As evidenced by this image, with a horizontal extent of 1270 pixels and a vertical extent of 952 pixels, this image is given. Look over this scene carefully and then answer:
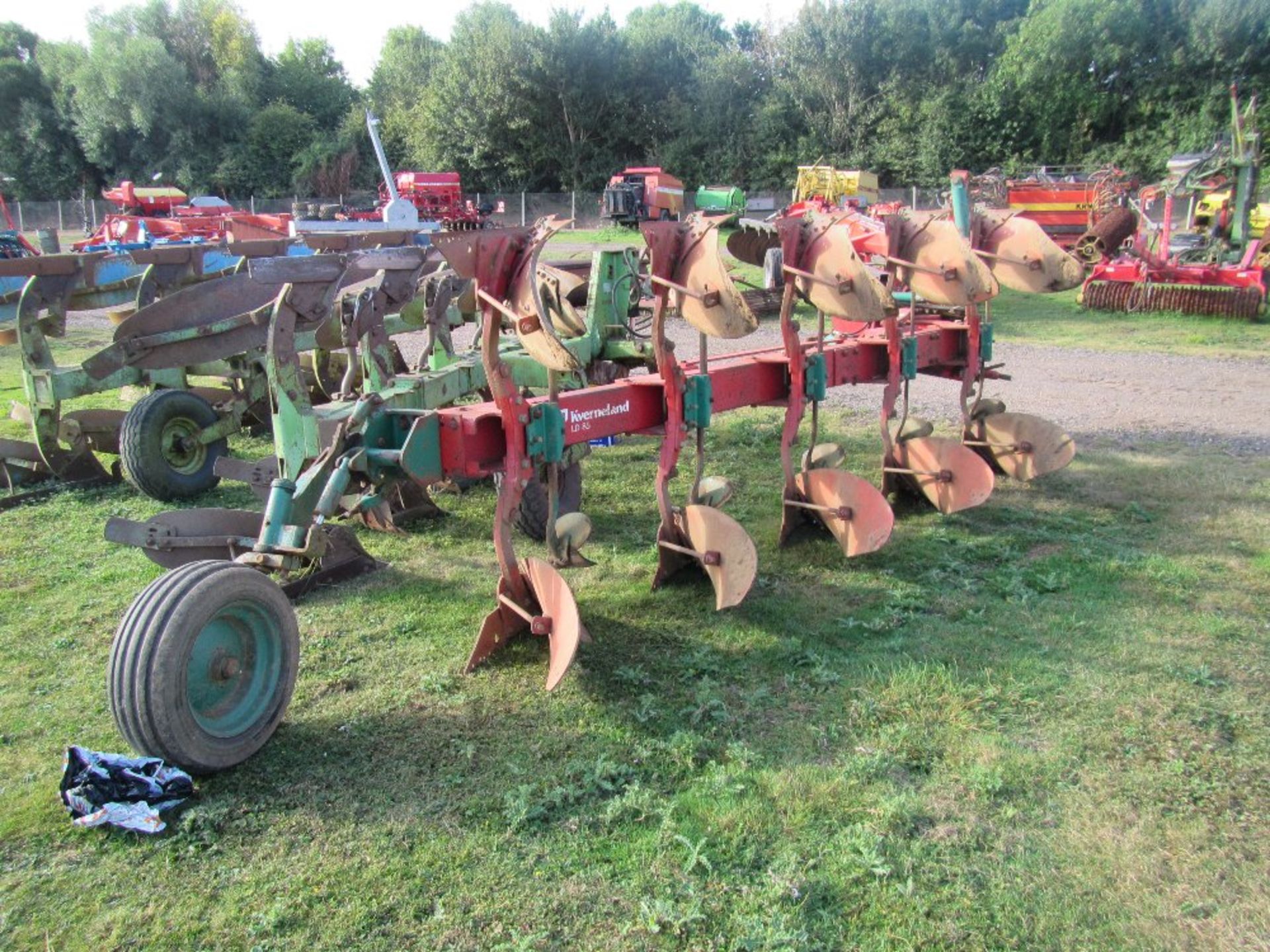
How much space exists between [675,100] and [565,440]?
42067mm

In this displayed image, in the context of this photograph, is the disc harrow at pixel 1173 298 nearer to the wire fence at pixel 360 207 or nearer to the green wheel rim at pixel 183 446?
the green wheel rim at pixel 183 446

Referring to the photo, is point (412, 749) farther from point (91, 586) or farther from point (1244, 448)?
point (1244, 448)

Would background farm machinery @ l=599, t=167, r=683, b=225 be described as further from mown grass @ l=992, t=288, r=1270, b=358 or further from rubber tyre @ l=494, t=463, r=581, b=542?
rubber tyre @ l=494, t=463, r=581, b=542

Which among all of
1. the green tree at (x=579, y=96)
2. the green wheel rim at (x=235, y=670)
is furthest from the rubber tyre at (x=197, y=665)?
the green tree at (x=579, y=96)

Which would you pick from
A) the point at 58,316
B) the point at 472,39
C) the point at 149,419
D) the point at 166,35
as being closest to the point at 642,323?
the point at 149,419

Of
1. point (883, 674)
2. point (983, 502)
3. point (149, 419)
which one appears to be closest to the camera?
point (883, 674)

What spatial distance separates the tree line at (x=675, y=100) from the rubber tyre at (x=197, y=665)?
3694cm

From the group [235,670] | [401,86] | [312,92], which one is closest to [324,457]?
[235,670]

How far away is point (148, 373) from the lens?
662 cm

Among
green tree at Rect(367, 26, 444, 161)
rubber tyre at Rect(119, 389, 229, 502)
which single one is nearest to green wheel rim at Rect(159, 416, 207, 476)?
rubber tyre at Rect(119, 389, 229, 502)

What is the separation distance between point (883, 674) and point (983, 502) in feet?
7.35

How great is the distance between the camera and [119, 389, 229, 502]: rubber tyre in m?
6.09

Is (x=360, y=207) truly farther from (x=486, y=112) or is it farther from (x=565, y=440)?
(x=565, y=440)

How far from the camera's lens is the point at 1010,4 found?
40531 mm
